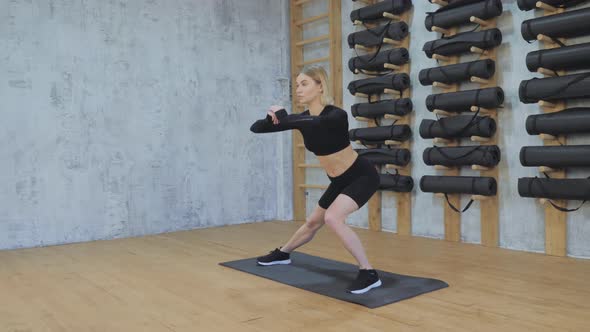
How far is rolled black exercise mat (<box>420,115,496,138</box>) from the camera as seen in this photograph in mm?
4148

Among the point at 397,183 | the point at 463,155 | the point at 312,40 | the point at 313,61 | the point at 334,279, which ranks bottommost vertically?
the point at 334,279

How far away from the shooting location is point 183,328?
2326mm

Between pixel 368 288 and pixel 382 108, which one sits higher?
pixel 382 108

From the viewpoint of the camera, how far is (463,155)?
426 centimetres

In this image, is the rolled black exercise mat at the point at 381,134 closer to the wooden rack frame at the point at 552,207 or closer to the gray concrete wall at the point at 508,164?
the gray concrete wall at the point at 508,164

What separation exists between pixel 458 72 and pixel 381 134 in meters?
0.93

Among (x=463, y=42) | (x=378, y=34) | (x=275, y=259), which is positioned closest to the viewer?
(x=275, y=259)

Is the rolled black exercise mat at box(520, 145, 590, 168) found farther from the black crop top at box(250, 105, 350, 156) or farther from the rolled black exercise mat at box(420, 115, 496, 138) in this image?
the black crop top at box(250, 105, 350, 156)

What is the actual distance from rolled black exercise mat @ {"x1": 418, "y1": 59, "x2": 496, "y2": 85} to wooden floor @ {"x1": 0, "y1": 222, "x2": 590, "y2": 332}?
1.37 metres

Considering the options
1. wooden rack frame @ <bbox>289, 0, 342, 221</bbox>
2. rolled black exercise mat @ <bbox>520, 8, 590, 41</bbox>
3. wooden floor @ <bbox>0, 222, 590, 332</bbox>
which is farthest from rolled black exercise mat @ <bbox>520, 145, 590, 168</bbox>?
wooden rack frame @ <bbox>289, 0, 342, 221</bbox>

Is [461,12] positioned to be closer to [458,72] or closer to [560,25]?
[458,72]

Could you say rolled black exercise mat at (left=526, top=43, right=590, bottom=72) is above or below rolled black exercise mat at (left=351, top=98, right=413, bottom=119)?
above

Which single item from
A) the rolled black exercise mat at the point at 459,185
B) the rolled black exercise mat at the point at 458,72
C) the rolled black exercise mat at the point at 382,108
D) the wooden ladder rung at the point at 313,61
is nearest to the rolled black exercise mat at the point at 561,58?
the rolled black exercise mat at the point at 458,72

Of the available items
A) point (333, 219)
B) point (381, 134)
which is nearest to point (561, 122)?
point (381, 134)
